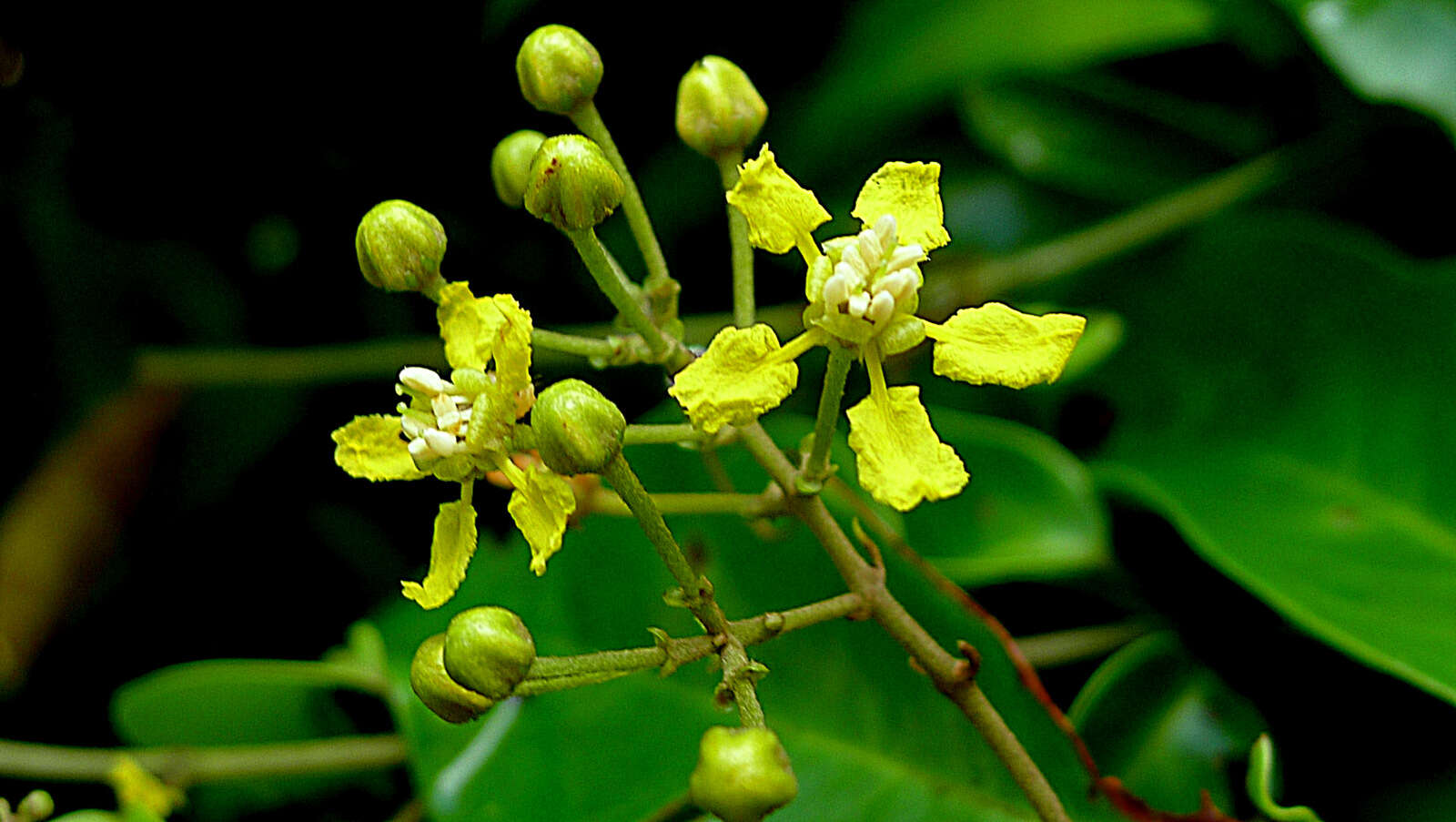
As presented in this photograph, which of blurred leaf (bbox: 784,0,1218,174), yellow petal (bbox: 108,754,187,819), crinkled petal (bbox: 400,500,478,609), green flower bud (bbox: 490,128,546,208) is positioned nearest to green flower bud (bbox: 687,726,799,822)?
crinkled petal (bbox: 400,500,478,609)

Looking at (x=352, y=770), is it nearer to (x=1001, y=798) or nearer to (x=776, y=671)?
(x=776, y=671)

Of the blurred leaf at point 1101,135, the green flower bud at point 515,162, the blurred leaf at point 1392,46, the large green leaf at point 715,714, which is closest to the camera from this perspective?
the green flower bud at point 515,162

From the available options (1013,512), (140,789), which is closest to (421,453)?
(1013,512)

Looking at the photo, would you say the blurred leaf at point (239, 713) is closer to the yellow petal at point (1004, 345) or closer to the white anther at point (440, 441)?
the white anther at point (440, 441)

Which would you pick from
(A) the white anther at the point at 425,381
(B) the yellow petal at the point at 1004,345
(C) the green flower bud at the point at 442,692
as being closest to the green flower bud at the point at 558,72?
(A) the white anther at the point at 425,381

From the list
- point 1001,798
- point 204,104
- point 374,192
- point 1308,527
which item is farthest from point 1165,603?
point 204,104

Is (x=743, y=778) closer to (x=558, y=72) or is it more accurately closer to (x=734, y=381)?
(x=734, y=381)
